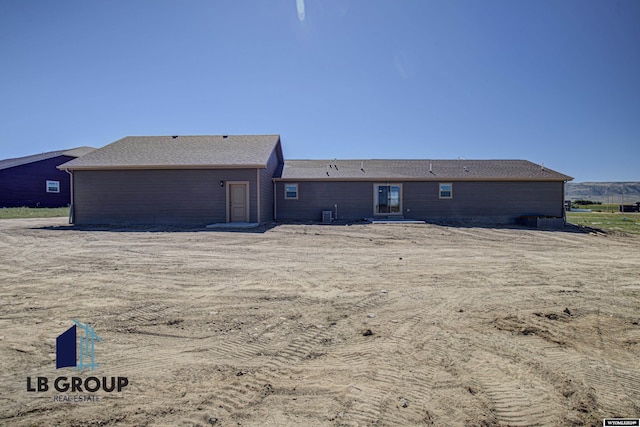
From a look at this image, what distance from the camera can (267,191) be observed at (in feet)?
57.9

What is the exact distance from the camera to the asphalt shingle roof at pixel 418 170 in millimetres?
18594

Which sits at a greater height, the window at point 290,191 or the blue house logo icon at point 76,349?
the window at point 290,191

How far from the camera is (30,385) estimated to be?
262 cm

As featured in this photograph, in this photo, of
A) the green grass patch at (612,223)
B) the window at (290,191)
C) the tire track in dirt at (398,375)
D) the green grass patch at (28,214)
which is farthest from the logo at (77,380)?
the green grass patch at (28,214)

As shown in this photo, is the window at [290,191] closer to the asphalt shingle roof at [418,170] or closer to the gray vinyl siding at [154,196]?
the asphalt shingle roof at [418,170]

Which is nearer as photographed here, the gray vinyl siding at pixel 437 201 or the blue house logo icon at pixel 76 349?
the blue house logo icon at pixel 76 349

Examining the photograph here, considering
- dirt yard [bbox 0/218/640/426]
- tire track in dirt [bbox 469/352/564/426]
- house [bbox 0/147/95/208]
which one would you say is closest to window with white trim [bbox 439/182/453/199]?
dirt yard [bbox 0/218/640/426]

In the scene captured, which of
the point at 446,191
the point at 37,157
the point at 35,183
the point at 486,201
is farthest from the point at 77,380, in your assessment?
the point at 37,157

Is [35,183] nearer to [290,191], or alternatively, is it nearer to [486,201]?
[290,191]

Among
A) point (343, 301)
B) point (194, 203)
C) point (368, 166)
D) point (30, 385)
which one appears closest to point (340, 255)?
point (343, 301)

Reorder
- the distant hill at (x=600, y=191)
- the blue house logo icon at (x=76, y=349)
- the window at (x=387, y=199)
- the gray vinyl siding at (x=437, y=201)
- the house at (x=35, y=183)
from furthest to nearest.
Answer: the distant hill at (x=600, y=191) < the house at (x=35, y=183) < the window at (x=387, y=199) < the gray vinyl siding at (x=437, y=201) < the blue house logo icon at (x=76, y=349)

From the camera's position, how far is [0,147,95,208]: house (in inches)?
1080

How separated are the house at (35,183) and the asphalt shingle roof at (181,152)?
1491cm

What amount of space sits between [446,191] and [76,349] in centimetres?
1843
